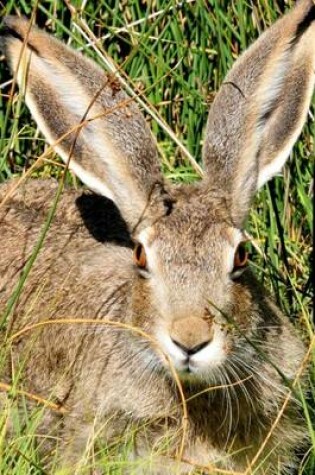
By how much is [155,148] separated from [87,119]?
0.29 meters

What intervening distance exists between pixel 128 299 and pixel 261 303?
52 centimetres

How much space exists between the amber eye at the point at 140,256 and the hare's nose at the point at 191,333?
0.47 metres

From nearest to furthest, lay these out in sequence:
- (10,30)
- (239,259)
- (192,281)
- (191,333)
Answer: (191,333), (192,281), (239,259), (10,30)

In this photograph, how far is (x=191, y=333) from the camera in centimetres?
530

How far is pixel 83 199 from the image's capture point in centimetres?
687

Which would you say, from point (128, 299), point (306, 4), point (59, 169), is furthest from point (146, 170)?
point (59, 169)

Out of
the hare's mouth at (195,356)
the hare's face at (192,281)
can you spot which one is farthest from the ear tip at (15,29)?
the hare's mouth at (195,356)

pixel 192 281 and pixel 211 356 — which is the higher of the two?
pixel 192 281

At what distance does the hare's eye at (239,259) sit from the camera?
5762 millimetres

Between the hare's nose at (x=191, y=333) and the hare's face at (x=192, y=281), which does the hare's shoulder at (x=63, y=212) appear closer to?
the hare's face at (x=192, y=281)

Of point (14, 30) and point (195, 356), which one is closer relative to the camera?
point (195, 356)

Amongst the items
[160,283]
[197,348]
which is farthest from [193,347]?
[160,283]

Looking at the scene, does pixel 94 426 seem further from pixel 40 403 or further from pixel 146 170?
pixel 146 170

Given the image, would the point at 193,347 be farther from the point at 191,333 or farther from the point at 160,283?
the point at 160,283
